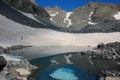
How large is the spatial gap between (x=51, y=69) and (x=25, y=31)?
41.0m

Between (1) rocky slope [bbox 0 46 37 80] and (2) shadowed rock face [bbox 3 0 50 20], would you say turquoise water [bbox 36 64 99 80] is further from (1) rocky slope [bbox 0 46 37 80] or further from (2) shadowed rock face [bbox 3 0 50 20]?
(2) shadowed rock face [bbox 3 0 50 20]

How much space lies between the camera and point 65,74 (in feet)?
115

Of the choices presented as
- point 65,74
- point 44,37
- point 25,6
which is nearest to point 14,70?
point 65,74

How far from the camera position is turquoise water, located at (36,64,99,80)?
32.5 m

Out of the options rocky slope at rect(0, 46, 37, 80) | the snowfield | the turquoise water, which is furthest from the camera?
the snowfield

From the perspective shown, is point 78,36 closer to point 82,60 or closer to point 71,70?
point 82,60

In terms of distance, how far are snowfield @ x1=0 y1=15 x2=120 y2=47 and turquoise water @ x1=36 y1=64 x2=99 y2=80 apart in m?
26.4

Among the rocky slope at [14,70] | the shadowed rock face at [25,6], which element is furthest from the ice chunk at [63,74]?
the shadowed rock face at [25,6]

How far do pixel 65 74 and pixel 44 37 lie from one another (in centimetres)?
3918

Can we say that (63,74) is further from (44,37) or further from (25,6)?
(25,6)

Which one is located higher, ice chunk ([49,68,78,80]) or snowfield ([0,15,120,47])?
snowfield ([0,15,120,47])

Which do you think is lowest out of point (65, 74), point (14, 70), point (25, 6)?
point (65, 74)

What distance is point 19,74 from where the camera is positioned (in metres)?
30.9

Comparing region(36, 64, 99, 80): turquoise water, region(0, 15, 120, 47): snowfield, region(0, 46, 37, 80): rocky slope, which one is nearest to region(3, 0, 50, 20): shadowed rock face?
region(0, 15, 120, 47): snowfield
